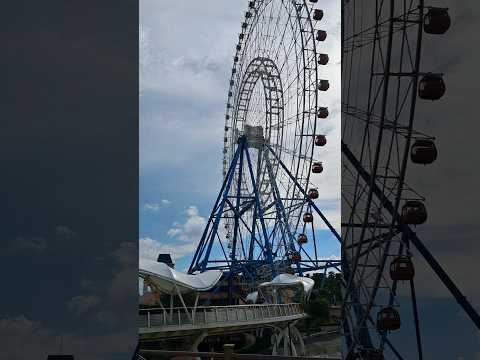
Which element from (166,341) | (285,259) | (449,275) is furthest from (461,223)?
(285,259)

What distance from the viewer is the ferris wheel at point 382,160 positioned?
2238mm

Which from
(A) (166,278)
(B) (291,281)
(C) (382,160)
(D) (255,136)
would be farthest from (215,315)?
(C) (382,160)

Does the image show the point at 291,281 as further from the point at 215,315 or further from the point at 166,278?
the point at 166,278

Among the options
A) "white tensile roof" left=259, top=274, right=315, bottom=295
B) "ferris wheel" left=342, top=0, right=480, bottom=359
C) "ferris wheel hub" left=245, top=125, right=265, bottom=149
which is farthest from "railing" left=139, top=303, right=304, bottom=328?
"ferris wheel" left=342, top=0, right=480, bottom=359

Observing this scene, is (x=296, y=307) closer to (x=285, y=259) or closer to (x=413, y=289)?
(x=285, y=259)

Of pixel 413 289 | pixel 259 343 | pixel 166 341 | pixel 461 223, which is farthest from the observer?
pixel 259 343

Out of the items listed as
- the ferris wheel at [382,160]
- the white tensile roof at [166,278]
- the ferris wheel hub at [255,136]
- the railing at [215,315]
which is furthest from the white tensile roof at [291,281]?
the ferris wheel at [382,160]

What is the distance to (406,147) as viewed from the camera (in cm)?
233

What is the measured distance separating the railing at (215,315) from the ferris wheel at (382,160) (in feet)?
20.8

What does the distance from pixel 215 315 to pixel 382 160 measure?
25.8 ft

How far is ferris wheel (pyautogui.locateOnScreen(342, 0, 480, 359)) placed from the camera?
7.34 ft
